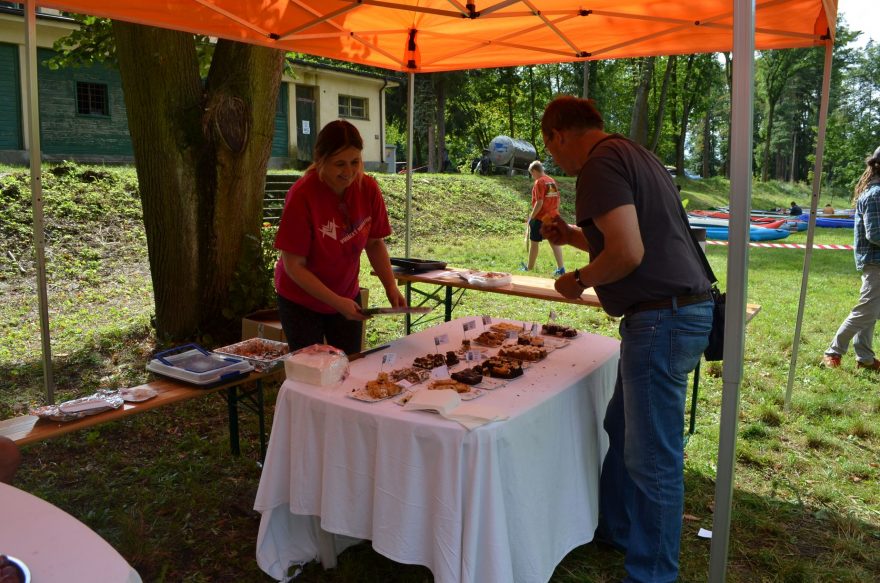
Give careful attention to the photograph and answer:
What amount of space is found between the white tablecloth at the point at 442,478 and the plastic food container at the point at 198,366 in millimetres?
828

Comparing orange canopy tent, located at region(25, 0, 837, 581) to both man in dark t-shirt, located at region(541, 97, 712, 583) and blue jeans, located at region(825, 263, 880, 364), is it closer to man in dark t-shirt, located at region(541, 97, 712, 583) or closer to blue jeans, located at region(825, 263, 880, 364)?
man in dark t-shirt, located at region(541, 97, 712, 583)

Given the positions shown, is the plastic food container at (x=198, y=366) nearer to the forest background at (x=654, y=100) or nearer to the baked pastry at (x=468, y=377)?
the baked pastry at (x=468, y=377)

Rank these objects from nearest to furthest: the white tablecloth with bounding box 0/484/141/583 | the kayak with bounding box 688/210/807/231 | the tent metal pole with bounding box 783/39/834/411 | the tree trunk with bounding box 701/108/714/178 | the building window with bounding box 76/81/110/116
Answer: the white tablecloth with bounding box 0/484/141/583 → the tent metal pole with bounding box 783/39/834/411 → the building window with bounding box 76/81/110/116 → the kayak with bounding box 688/210/807/231 → the tree trunk with bounding box 701/108/714/178

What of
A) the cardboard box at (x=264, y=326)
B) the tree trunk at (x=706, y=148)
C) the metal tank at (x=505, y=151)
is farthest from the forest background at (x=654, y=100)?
the cardboard box at (x=264, y=326)

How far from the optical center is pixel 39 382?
4.96 metres

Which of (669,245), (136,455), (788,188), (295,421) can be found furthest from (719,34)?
(788,188)

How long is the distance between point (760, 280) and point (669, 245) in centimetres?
874

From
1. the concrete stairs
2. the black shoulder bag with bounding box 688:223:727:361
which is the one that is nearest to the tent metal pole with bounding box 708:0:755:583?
the black shoulder bag with bounding box 688:223:727:361

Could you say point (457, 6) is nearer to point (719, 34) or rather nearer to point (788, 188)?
point (719, 34)

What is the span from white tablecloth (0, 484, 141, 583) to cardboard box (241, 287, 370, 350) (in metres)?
3.11

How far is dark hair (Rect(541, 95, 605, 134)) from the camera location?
7.80 ft

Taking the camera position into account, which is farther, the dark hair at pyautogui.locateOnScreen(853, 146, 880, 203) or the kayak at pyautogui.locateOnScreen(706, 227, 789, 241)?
the kayak at pyautogui.locateOnScreen(706, 227, 789, 241)

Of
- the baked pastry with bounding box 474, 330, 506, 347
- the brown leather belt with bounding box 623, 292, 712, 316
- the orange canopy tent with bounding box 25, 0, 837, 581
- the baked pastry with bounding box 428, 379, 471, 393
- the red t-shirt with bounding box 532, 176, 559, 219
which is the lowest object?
the baked pastry with bounding box 428, 379, 471, 393

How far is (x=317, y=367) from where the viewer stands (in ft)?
7.84
